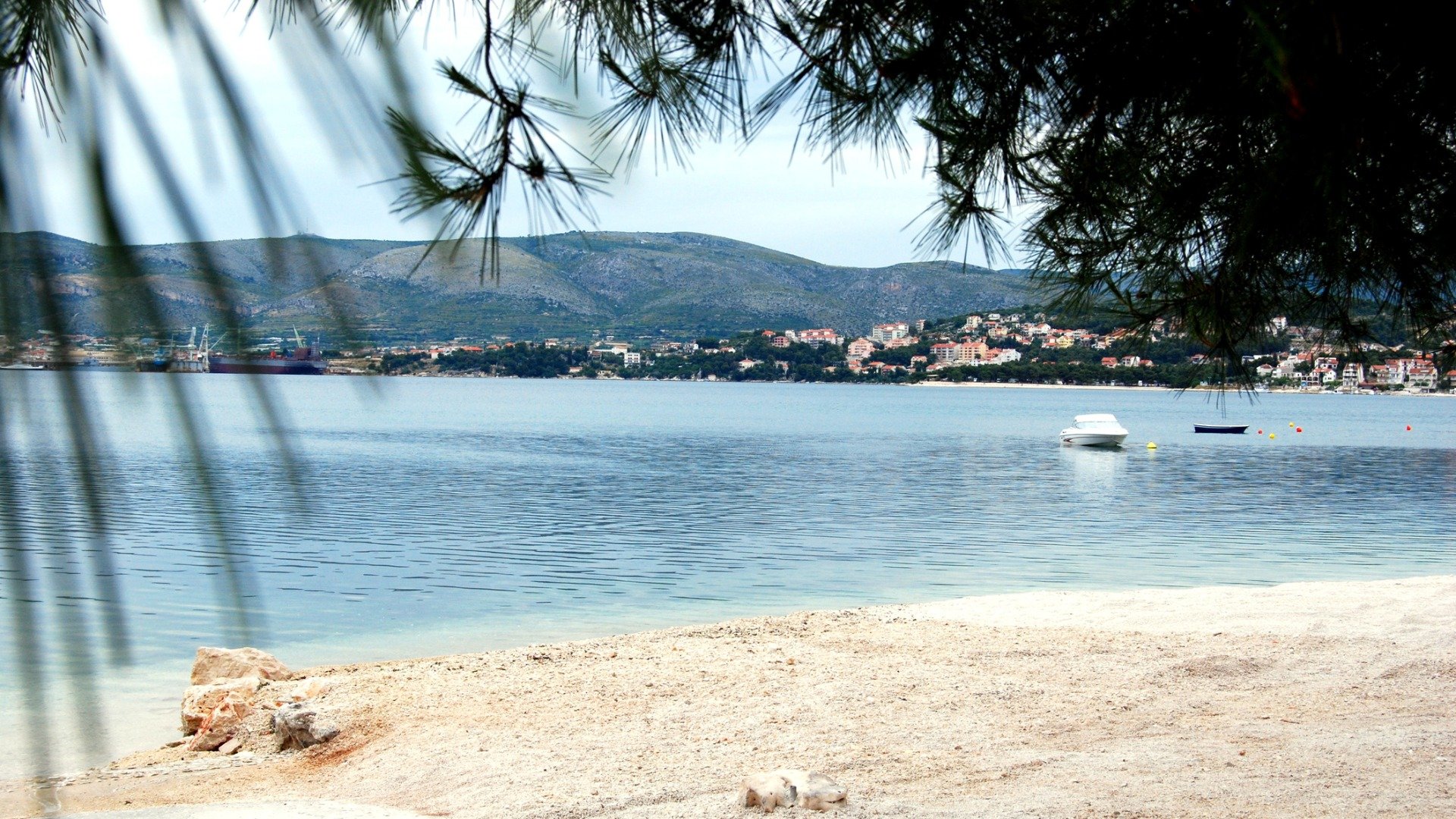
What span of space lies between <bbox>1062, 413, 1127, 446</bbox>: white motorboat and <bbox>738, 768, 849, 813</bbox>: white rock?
49771 mm

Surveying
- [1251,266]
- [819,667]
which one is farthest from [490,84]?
[819,667]

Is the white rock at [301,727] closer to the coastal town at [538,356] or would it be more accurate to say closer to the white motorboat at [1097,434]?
the coastal town at [538,356]

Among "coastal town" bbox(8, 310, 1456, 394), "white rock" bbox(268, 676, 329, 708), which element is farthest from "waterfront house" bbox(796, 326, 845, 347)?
"white rock" bbox(268, 676, 329, 708)

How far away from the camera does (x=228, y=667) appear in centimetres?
947

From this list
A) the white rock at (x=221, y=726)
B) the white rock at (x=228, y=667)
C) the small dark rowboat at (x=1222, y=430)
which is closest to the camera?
the white rock at (x=221, y=726)

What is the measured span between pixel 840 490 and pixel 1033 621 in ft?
74.7

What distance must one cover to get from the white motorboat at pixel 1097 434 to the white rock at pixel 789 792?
4977 cm

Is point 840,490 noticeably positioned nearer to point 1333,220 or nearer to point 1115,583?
point 1115,583

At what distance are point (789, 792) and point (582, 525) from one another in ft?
66.7

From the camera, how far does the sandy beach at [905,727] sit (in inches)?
233

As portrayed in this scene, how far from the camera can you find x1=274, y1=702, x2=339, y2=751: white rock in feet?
25.3

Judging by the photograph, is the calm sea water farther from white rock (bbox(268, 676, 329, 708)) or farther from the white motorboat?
the white motorboat

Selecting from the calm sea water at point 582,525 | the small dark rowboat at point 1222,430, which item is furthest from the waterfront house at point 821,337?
the calm sea water at point 582,525

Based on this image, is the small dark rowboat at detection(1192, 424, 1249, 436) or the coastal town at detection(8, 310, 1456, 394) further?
the small dark rowboat at detection(1192, 424, 1249, 436)
